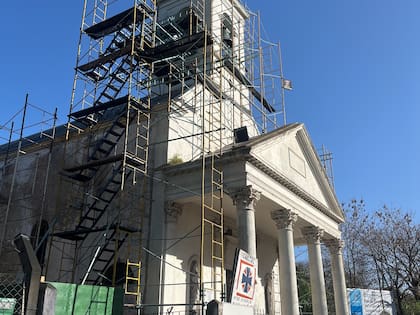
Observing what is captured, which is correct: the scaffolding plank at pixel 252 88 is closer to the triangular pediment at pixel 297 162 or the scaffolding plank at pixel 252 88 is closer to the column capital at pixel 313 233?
the triangular pediment at pixel 297 162

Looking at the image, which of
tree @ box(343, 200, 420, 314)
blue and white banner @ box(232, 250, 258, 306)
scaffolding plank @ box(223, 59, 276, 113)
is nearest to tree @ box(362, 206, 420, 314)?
tree @ box(343, 200, 420, 314)

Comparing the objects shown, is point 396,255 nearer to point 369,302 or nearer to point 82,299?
point 369,302

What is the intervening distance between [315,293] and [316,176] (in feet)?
21.5

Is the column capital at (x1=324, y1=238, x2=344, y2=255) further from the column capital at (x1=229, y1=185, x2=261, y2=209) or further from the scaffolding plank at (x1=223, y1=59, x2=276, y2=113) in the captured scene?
the column capital at (x1=229, y1=185, x2=261, y2=209)

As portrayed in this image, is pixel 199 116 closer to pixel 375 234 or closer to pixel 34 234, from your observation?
pixel 34 234

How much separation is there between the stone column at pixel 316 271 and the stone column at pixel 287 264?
3013 millimetres

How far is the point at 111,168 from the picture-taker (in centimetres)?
1891

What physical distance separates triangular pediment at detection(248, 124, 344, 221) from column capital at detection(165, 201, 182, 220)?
3874 millimetres

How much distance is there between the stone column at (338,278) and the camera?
22.8 meters

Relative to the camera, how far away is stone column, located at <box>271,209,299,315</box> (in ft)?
Result: 56.3

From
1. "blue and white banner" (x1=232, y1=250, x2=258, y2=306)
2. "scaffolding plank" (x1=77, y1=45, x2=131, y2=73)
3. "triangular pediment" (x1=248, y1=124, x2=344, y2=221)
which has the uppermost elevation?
"scaffolding plank" (x1=77, y1=45, x2=131, y2=73)

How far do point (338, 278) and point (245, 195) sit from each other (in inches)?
425

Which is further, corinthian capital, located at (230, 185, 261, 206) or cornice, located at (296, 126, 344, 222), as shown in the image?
cornice, located at (296, 126, 344, 222)

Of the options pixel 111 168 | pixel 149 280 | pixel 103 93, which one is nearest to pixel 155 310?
pixel 149 280
